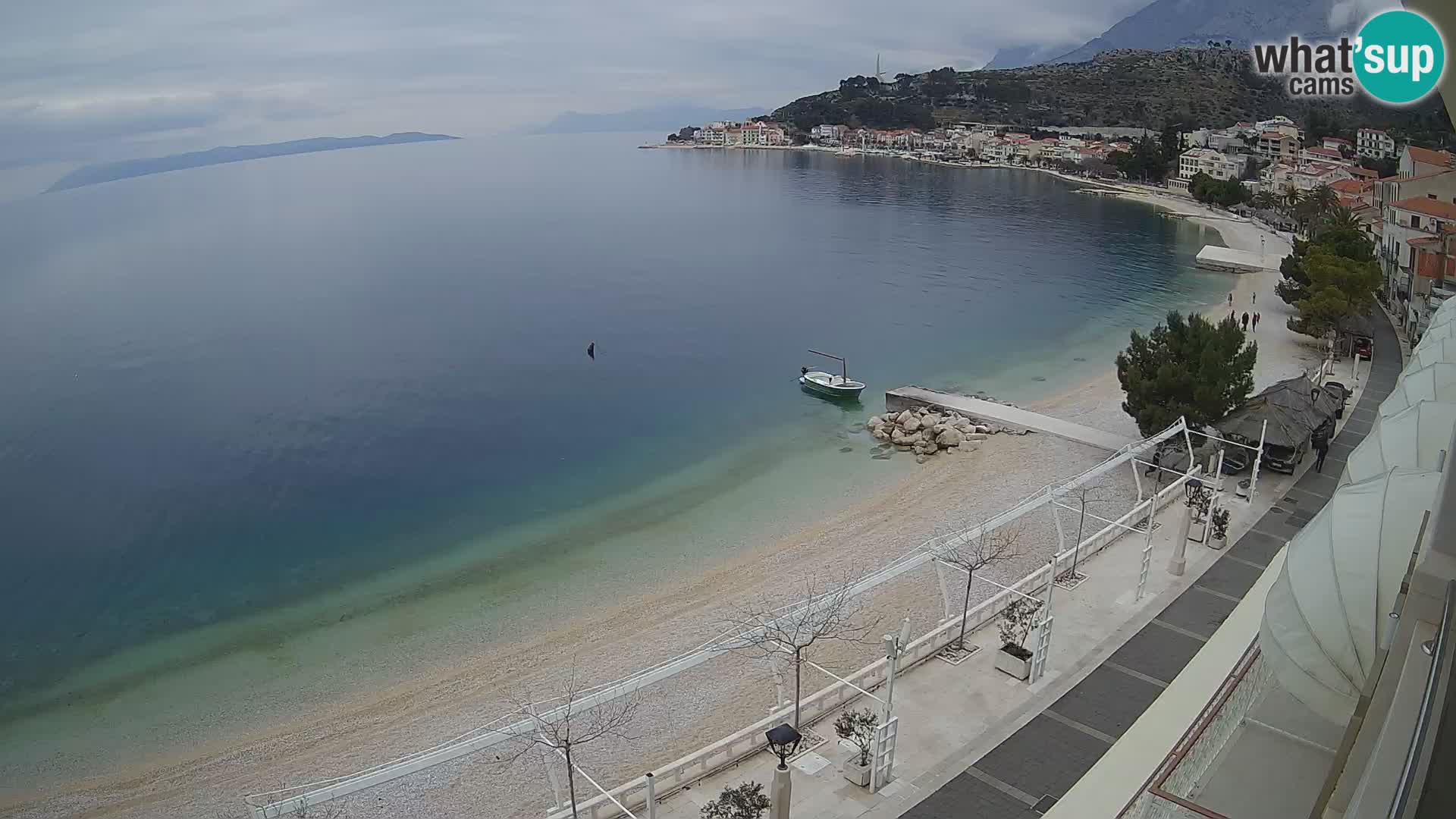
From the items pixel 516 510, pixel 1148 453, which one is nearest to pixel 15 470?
pixel 516 510

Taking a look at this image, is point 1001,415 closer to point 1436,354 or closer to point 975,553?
point 975,553

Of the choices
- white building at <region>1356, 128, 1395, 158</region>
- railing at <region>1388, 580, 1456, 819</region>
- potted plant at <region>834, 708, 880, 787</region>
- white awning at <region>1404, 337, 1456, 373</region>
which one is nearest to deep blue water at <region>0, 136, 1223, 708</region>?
potted plant at <region>834, 708, 880, 787</region>

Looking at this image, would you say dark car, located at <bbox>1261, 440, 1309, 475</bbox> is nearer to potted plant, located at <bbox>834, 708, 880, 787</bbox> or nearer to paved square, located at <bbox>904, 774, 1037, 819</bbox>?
paved square, located at <bbox>904, 774, 1037, 819</bbox>

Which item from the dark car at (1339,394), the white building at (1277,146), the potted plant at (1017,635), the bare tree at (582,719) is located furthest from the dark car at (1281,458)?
the white building at (1277,146)

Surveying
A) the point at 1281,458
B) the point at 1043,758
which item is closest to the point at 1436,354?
the point at 1281,458

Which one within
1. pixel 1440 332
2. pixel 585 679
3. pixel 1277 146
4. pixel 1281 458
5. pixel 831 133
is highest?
pixel 831 133

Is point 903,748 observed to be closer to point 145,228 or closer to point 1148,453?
point 1148,453

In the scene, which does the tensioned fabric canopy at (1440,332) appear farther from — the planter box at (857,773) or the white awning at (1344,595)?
the planter box at (857,773)

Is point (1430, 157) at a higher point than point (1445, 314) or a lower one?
higher
